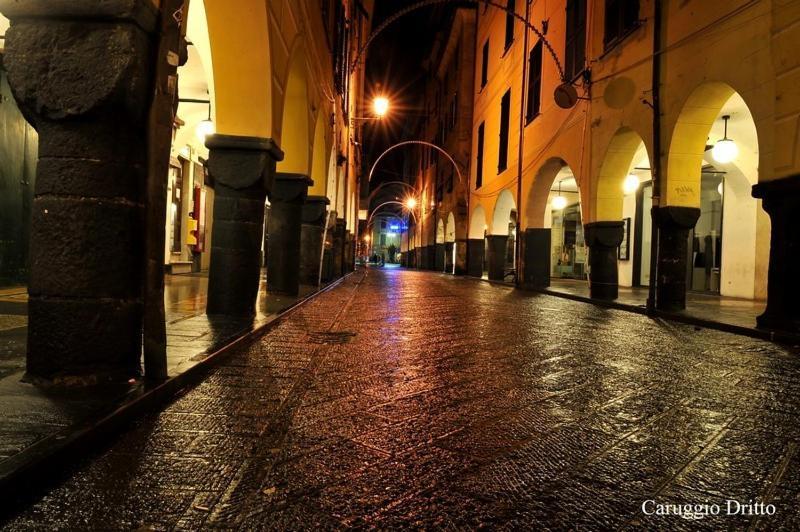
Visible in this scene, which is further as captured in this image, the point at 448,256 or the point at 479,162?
the point at 448,256

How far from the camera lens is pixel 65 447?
7.47 feet

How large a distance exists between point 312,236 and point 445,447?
10.7 metres

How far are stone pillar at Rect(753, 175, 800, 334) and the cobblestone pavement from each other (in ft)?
8.39

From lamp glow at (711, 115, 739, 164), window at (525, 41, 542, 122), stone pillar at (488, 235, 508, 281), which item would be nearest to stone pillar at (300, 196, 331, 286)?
window at (525, 41, 542, 122)

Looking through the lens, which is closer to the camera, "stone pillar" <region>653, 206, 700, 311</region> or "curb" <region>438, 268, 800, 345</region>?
"curb" <region>438, 268, 800, 345</region>

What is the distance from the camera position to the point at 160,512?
1958mm

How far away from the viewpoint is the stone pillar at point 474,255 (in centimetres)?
2680

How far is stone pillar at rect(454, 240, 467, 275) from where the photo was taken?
27.4 m

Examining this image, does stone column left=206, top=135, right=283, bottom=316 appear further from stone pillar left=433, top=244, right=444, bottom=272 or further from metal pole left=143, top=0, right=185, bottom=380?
stone pillar left=433, top=244, right=444, bottom=272

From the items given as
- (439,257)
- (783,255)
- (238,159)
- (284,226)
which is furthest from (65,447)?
(439,257)

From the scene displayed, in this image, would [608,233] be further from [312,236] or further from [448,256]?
[448,256]

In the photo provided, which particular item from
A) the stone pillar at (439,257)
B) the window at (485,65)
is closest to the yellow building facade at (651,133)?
the window at (485,65)

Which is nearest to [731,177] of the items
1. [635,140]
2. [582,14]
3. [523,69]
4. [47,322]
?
[635,140]

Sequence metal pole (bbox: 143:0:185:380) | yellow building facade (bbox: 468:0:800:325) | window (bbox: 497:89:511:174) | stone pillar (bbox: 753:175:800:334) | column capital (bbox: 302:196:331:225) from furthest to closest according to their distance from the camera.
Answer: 1. window (bbox: 497:89:511:174)
2. column capital (bbox: 302:196:331:225)
3. yellow building facade (bbox: 468:0:800:325)
4. stone pillar (bbox: 753:175:800:334)
5. metal pole (bbox: 143:0:185:380)
